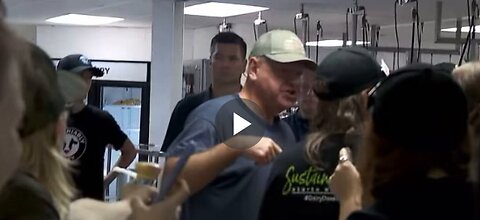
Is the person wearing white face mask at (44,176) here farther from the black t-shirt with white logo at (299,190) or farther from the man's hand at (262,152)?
the black t-shirt with white logo at (299,190)

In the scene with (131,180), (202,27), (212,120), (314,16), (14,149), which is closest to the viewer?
(14,149)

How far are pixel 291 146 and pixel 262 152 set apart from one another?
31 centimetres

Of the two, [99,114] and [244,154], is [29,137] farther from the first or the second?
[99,114]

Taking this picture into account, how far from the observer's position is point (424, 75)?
1.54 metres

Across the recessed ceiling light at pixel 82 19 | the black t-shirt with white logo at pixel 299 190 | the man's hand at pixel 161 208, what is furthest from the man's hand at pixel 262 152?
the recessed ceiling light at pixel 82 19

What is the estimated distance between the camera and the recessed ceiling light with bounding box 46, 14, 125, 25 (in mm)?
7984

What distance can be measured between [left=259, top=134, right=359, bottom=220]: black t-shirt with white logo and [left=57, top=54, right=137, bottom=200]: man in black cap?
1.65 metres

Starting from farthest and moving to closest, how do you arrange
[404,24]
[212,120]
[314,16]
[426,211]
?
1. [404,24]
2. [314,16]
3. [212,120]
4. [426,211]

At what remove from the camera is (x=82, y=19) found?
8250 millimetres

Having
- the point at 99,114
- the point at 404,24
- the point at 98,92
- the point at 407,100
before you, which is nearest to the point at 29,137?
the point at 407,100

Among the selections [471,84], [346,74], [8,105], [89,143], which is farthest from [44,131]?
[89,143]

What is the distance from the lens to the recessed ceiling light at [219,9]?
6.59m

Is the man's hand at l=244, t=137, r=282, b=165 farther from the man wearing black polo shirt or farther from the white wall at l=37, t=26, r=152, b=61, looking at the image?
the white wall at l=37, t=26, r=152, b=61

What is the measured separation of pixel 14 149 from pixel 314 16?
6393 mm
